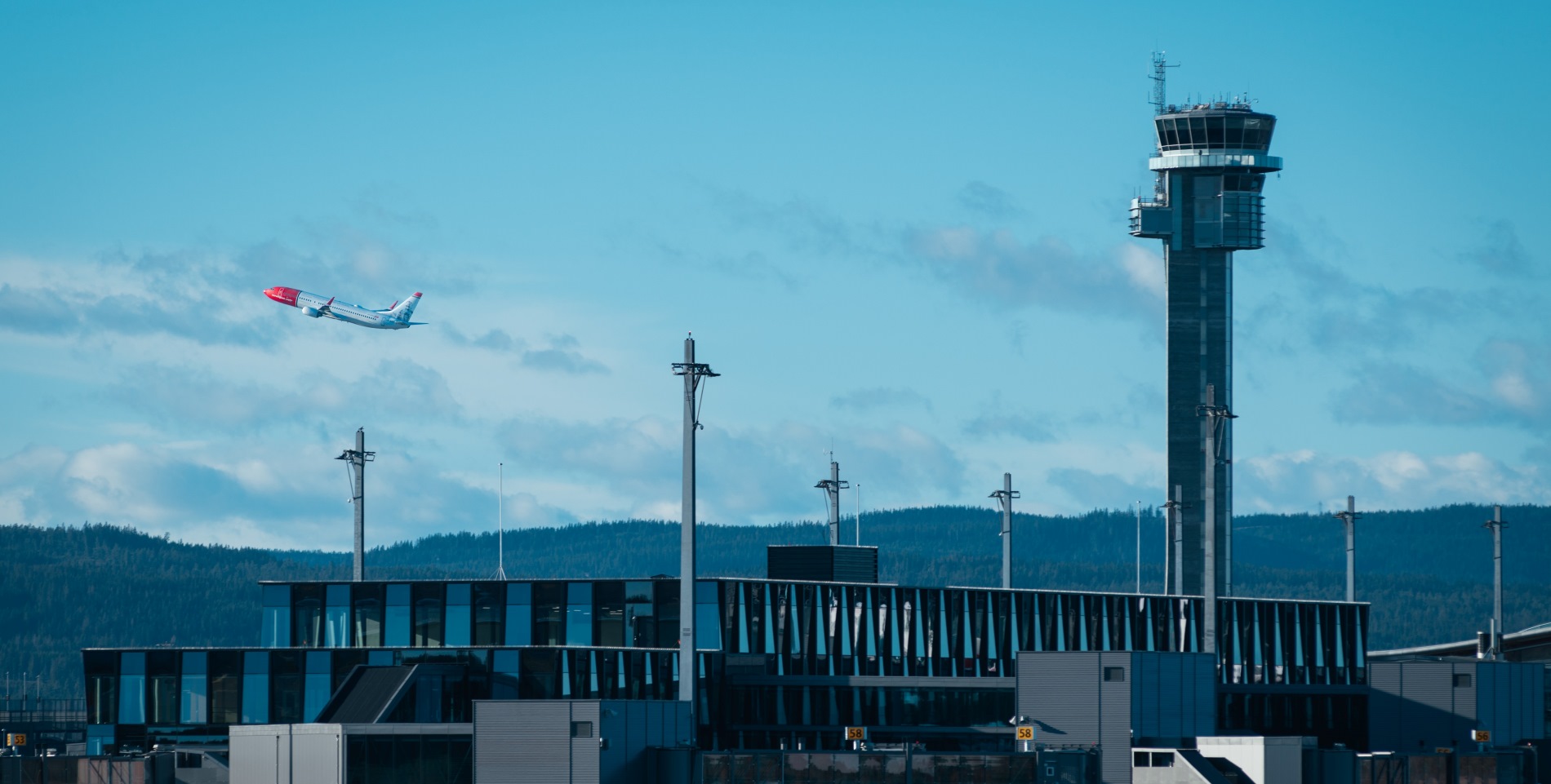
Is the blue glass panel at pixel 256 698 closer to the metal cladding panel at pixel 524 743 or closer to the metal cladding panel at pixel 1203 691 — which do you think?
the metal cladding panel at pixel 524 743

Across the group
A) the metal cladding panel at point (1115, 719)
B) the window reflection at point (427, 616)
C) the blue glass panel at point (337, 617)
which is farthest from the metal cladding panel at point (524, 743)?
the blue glass panel at point (337, 617)

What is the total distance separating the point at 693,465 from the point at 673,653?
52.8 feet

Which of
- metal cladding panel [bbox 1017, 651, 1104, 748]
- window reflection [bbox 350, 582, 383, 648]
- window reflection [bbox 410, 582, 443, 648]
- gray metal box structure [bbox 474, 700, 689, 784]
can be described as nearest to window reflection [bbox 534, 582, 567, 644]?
window reflection [bbox 410, 582, 443, 648]

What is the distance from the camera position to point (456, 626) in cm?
10819

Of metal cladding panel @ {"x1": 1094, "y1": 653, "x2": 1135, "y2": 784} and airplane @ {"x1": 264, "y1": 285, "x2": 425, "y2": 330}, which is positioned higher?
airplane @ {"x1": 264, "y1": 285, "x2": 425, "y2": 330}

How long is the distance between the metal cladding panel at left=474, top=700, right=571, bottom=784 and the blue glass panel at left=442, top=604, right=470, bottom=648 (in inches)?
1107

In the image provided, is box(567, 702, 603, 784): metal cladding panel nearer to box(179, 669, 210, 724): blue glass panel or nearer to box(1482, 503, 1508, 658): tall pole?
box(179, 669, 210, 724): blue glass panel

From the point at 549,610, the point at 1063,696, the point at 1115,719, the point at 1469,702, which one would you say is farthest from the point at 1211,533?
the point at 549,610

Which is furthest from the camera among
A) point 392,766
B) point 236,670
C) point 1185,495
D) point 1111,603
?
point 1185,495

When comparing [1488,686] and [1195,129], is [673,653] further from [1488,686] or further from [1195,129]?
[1195,129]

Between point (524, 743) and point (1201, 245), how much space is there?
4541 inches

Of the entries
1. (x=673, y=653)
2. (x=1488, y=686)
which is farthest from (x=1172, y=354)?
(x=673, y=653)

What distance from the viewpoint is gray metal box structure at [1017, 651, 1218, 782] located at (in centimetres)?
8681

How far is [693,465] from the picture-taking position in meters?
84.6
